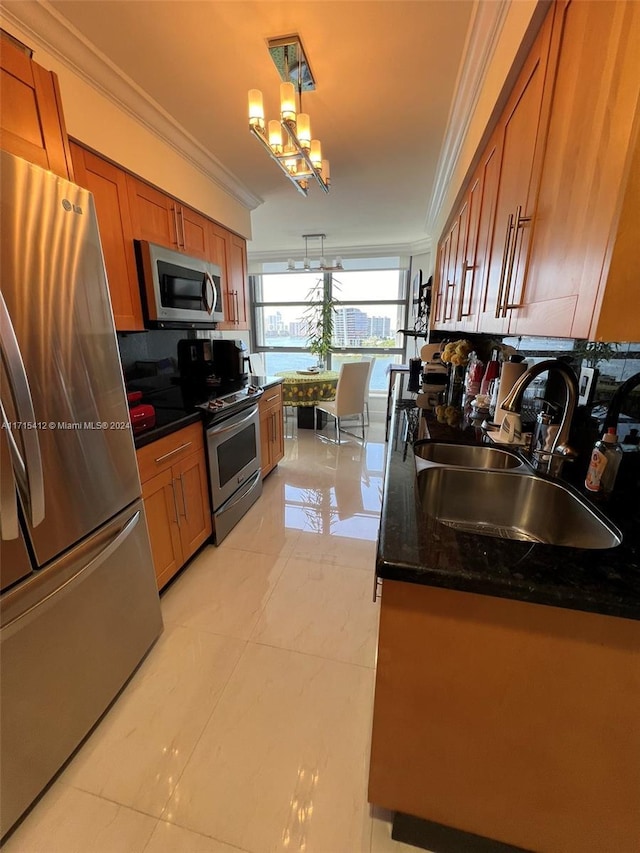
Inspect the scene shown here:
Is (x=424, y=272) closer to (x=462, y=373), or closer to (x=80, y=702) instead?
(x=462, y=373)

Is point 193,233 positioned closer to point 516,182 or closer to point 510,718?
point 516,182

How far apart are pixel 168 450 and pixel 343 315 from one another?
166 inches

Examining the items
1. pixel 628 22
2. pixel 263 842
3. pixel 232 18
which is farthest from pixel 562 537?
pixel 232 18

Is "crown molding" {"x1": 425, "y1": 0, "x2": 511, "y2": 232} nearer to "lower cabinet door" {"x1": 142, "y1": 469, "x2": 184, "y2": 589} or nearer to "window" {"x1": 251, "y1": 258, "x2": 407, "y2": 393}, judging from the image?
"lower cabinet door" {"x1": 142, "y1": 469, "x2": 184, "y2": 589}

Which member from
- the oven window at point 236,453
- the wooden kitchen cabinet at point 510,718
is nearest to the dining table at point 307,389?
the oven window at point 236,453

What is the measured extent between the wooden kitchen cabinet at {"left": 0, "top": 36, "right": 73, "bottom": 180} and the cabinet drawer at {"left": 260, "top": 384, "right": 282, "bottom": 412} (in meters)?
1.94

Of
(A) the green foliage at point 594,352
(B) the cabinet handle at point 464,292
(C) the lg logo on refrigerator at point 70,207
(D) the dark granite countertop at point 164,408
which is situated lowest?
(D) the dark granite countertop at point 164,408

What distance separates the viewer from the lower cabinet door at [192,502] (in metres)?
1.90

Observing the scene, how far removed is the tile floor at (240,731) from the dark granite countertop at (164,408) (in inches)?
35.9

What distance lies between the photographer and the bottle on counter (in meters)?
0.97

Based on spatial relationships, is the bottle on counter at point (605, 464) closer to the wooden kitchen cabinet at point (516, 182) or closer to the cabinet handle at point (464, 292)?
the wooden kitchen cabinet at point (516, 182)

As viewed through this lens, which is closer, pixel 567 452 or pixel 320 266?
pixel 567 452

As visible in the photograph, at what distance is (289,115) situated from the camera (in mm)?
1489

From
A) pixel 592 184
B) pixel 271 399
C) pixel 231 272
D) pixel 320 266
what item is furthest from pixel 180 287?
pixel 320 266
